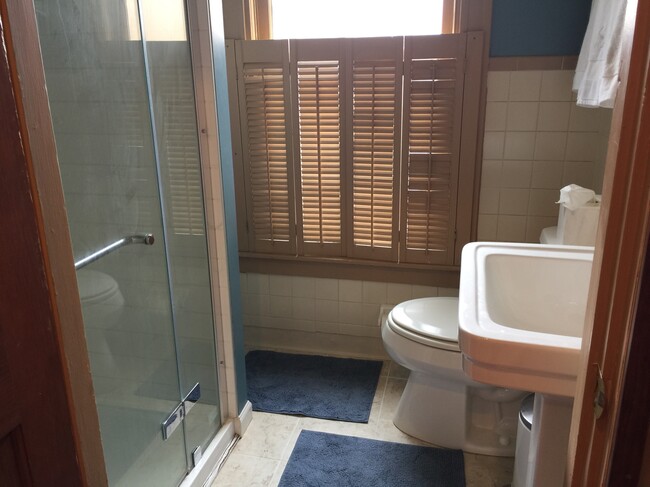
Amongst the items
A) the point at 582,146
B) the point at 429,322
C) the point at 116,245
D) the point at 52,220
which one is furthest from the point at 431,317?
the point at 52,220

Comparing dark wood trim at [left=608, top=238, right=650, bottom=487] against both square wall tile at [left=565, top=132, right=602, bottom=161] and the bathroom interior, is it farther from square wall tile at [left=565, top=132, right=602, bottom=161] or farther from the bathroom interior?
square wall tile at [left=565, top=132, right=602, bottom=161]

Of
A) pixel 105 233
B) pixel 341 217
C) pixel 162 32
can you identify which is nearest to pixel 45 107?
pixel 105 233

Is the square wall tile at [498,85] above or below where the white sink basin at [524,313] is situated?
above

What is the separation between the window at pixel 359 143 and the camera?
206 cm

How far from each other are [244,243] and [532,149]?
1.31 metres

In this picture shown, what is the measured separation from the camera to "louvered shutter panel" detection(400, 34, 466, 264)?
2.03m

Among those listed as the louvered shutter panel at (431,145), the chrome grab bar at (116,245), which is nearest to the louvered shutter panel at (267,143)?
the louvered shutter panel at (431,145)

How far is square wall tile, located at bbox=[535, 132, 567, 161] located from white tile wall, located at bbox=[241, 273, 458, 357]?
2.53 feet

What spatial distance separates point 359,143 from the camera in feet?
7.14

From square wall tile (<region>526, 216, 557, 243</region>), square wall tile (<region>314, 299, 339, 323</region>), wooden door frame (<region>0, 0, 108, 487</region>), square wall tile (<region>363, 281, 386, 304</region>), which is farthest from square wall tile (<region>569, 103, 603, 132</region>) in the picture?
wooden door frame (<region>0, 0, 108, 487</region>)

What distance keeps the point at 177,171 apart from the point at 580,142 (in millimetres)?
1519

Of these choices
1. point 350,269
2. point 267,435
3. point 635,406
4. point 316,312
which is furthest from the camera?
point 316,312

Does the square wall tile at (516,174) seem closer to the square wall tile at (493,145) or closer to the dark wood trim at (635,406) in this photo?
the square wall tile at (493,145)

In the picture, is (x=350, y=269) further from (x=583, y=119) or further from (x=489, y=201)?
(x=583, y=119)
